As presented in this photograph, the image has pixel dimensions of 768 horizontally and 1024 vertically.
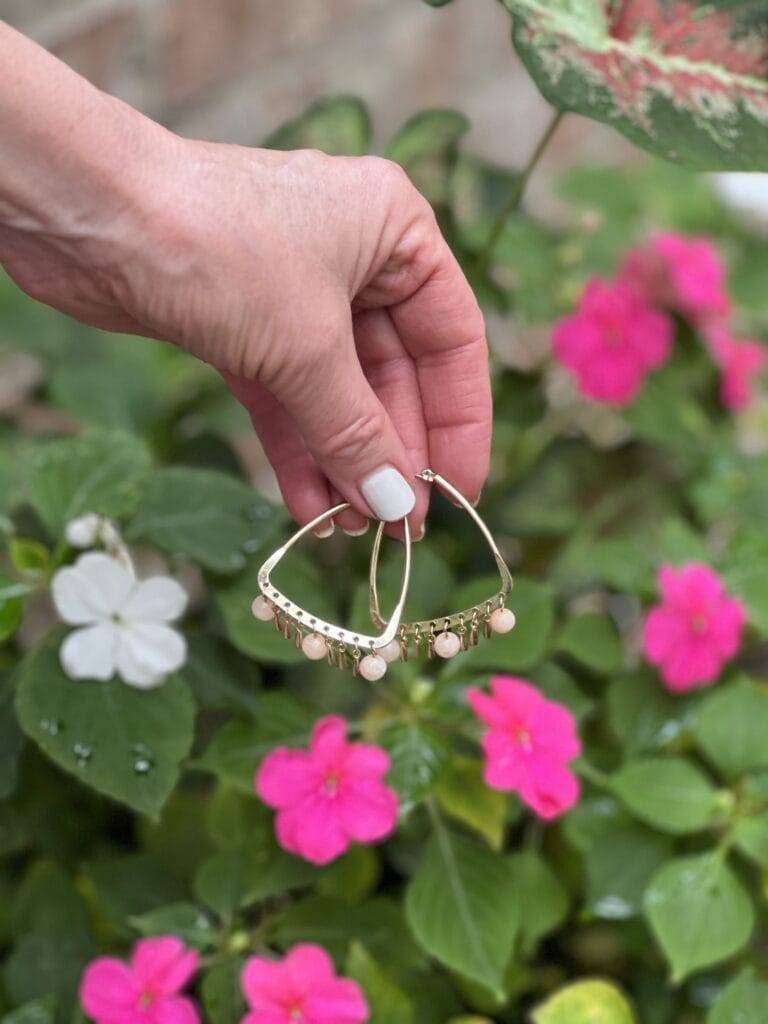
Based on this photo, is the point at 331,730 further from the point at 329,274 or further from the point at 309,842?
the point at 329,274

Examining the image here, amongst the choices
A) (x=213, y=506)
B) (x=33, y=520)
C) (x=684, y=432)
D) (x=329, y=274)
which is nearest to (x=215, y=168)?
(x=329, y=274)

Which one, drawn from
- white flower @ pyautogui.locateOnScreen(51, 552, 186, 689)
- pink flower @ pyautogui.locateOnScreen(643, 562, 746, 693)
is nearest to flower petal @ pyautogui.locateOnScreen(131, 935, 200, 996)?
white flower @ pyautogui.locateOnScreen(51, 552, 186, 689)

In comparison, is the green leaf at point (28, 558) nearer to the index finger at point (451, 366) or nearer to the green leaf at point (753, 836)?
the index finger at point (451, 366)

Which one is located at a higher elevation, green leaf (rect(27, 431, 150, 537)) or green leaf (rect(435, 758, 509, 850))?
green leaf (rect(27, 431, 150, 537))

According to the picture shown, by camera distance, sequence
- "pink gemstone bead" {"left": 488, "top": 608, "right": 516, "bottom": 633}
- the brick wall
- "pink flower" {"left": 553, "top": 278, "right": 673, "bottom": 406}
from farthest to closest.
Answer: the brick wall < "pink flower" {"left": 553, "top": 278, "right": 673, "bottom": 406} < "pink gemstone bead" {"left": 488, "top": 608, "right": 516, "bottom": 633}

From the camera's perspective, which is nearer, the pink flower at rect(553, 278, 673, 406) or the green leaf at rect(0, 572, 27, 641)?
the green leaf at rect(0, 572, 27, 641)

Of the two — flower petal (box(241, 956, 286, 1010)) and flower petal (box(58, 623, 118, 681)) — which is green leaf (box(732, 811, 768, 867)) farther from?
flower petal (box(58, 623, 118, 681))

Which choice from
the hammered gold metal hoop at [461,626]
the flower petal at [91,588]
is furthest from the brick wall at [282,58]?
the hammered gold metal hoop at [461,626]

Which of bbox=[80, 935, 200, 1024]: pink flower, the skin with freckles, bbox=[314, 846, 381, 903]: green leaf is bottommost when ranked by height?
bbox=[314, 846, 381, 903]: green leaf
